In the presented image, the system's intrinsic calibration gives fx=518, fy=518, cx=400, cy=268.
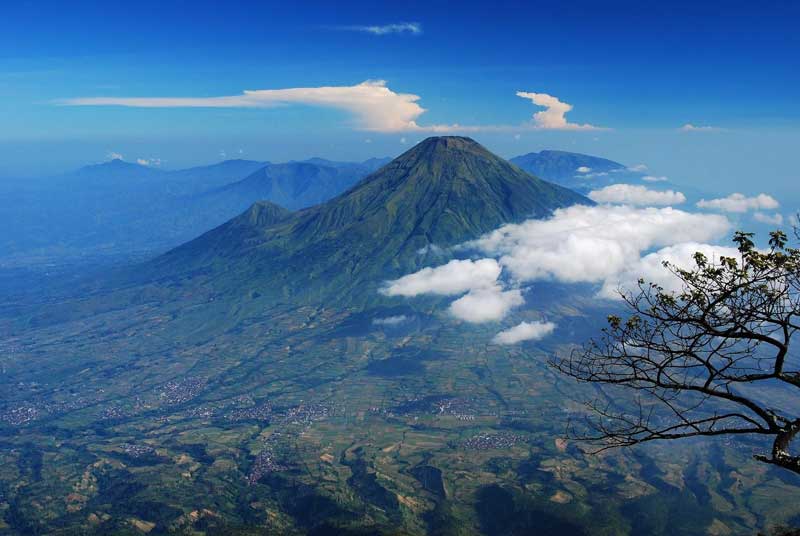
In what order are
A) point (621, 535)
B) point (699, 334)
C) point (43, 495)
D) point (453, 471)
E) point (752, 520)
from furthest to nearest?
point (453, 471)
point (43, 495)
point (752, 520)
point (621, 535)
point (699, 334)

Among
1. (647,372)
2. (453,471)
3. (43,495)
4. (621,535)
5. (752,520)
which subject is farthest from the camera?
(453,471)

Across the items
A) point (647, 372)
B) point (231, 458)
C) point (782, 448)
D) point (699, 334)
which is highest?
point (699, 334)

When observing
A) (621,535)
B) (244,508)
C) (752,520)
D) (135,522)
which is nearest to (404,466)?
(244,508)

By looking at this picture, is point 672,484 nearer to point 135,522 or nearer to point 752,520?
point 752,520

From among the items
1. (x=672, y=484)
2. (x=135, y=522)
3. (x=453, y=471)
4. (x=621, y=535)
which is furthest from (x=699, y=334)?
(x=672, y=484)

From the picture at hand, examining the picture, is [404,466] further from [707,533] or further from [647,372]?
[647,372]

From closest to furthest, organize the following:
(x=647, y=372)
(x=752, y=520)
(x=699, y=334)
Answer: (x=699, y=334) → (x=647, y=372) → (x=752, y=520)

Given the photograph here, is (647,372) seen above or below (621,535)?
above

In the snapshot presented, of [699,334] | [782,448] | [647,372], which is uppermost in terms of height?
[699,334]

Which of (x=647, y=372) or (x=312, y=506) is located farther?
(x=312, y=506)
